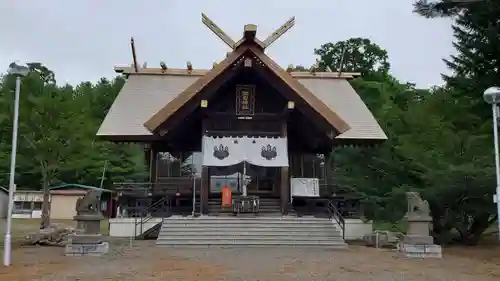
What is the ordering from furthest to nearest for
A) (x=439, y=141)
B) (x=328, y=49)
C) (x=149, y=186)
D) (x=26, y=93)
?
(x=328, y=49) → (x=149, y=186) → (x=26, y=93) → (x=439, y=141)

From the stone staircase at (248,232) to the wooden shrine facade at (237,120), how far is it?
194 centimetres

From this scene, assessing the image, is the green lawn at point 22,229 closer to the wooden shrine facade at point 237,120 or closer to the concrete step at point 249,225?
the wooden shrine facade at point 237,120

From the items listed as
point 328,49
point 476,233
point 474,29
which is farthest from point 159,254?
point 328,49

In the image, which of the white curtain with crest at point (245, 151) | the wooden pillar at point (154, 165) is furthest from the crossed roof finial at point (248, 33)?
the wooden pillar at point (154, 165)

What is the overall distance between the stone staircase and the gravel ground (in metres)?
0.91

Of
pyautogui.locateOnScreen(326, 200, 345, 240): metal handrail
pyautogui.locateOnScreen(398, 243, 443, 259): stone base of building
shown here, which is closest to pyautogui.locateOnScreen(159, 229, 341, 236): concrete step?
pyautogui.locateOnScreen(326, 200, 345, 240): metal handrail

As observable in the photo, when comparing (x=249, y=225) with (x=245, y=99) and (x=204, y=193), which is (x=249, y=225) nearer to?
(x=204, y=193)

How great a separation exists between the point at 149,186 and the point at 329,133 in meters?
7.49

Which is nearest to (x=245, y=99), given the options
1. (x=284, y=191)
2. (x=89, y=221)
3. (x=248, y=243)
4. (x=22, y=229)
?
(x=284, y=191)

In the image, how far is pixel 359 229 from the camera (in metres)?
16.6

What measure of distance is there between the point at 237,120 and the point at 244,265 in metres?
8.43

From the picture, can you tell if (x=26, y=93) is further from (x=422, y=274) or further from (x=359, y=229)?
(x=422, y=274)

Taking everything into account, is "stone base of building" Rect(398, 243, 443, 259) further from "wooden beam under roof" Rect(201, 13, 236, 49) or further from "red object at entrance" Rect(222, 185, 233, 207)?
"wooden beam under roof" Rect(201, 13, 236, 49)

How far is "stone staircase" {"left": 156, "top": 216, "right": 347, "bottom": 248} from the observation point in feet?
42.2
